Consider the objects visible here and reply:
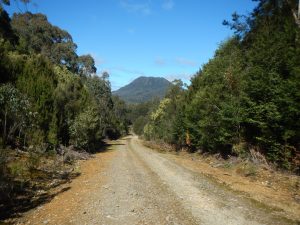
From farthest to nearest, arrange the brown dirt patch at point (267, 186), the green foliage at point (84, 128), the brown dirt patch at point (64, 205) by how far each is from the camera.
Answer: the green foliage at point (84, 128)
the brown dirt patch at point (267, 186)
the brown dirt patch at point (64, 205)

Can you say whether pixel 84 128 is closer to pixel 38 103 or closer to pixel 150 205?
pixel 38 103

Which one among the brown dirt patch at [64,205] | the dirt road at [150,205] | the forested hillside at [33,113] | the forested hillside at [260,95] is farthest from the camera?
the forested hillside at [260,95]

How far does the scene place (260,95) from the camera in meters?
18.7

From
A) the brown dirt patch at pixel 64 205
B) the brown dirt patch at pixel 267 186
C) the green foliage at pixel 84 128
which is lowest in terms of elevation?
the brown dirt patch at pixel 64 205

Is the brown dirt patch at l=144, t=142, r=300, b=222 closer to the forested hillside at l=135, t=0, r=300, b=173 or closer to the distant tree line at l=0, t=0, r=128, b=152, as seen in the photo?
the forested hillside at l=135, t=0, r=300, b=173

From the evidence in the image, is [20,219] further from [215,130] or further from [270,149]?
[215,130]

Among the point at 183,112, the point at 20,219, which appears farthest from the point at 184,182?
the point at 183,112

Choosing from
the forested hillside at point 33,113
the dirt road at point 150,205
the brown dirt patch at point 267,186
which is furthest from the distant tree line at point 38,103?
the brown dirt patch at point 267,186

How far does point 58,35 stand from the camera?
220 ft

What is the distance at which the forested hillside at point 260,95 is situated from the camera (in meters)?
16.2

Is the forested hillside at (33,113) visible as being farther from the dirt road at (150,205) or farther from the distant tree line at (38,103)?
the dirt road at (150,205)

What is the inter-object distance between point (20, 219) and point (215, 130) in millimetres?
19415

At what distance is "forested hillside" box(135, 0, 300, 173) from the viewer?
16.2m

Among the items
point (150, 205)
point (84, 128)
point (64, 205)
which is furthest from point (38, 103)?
point (150, 205)
